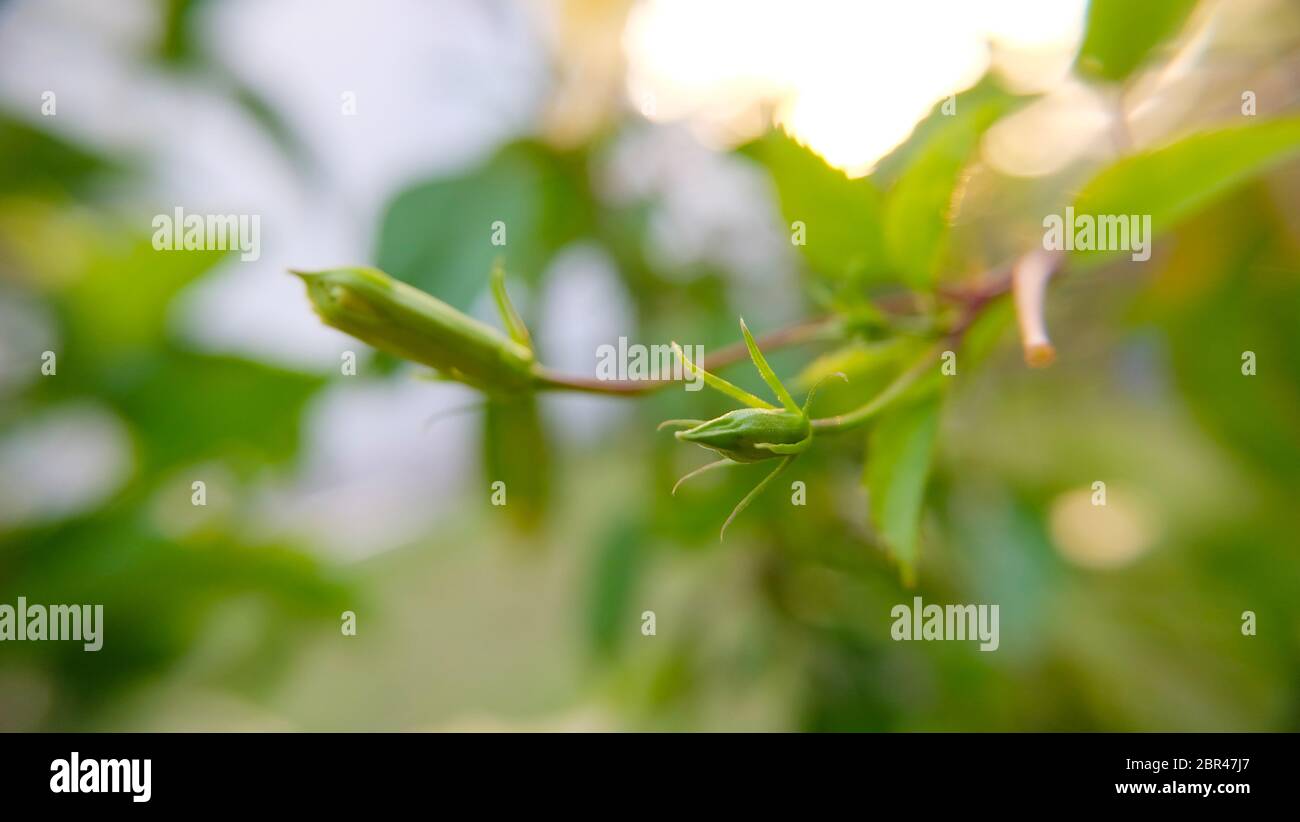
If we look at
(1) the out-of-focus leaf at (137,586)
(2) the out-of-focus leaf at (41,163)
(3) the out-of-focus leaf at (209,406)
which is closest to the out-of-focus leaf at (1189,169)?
(3) the out-of-focus leaf at (209,406)

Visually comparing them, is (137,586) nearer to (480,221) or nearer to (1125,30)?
(480,221)

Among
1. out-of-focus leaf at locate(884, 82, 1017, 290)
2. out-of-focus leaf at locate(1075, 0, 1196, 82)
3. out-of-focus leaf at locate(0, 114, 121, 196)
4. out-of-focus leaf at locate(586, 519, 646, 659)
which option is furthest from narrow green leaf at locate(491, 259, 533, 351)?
out-of-focus leaf at locate(0, 114, 121, 196)

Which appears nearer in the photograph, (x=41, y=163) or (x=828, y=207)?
(x=828, y=207)

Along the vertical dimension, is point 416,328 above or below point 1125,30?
below

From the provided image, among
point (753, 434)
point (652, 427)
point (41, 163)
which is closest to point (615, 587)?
point (652, 427)

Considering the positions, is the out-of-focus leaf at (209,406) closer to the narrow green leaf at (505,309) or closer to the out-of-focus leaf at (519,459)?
the out-of-focus leaf at (519,459)

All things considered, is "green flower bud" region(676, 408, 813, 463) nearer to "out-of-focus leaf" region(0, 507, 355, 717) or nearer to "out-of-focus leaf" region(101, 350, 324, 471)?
"out-of-focus leaf" region(101, 350, 324, 471)
